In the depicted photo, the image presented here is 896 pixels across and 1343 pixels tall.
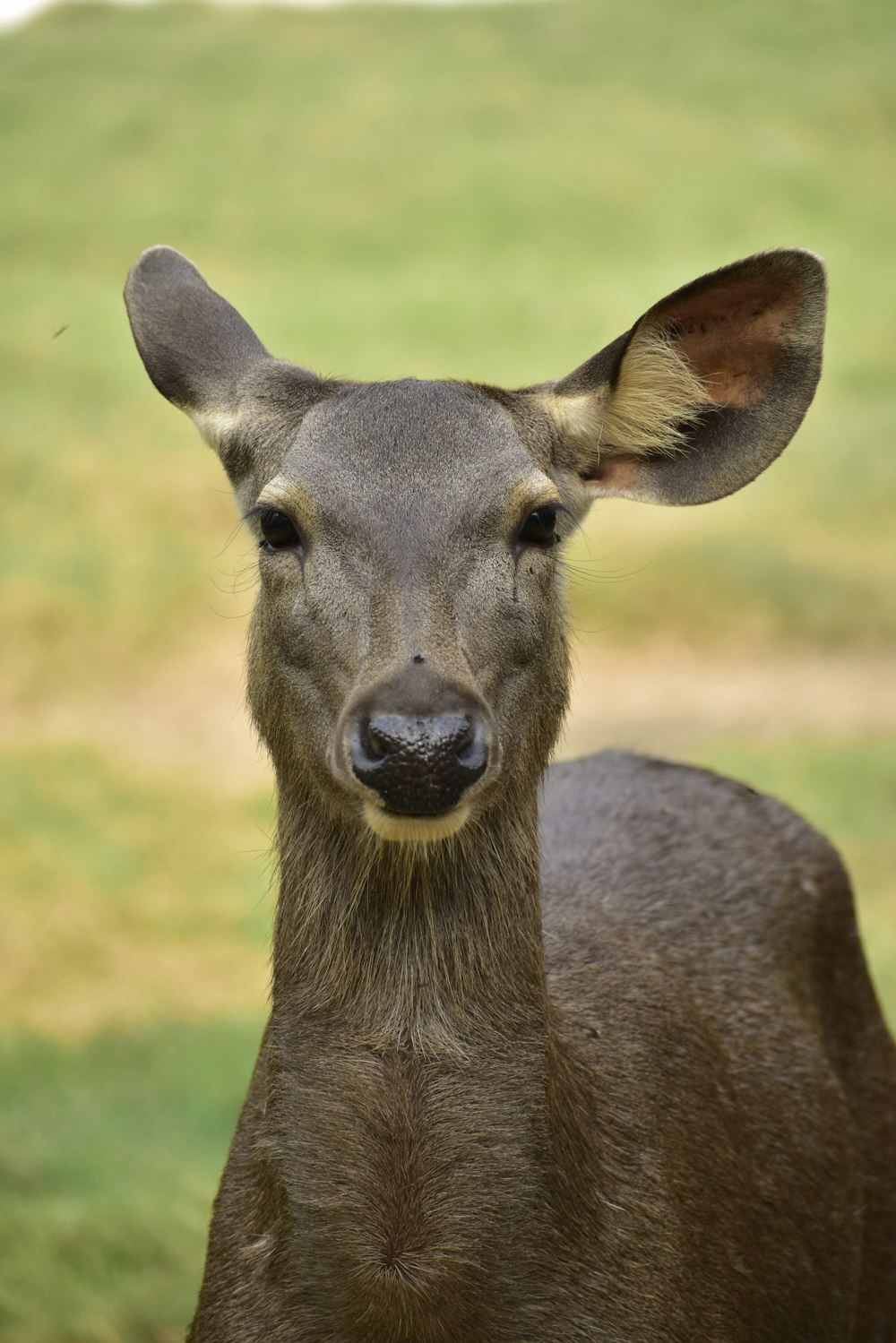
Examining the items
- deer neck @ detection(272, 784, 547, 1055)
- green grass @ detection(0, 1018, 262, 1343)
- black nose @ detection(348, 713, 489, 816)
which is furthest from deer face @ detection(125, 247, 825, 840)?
green grass @ detection(0, 1018, 262, 1343)

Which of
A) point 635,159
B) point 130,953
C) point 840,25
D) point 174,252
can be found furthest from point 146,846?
point 840,25

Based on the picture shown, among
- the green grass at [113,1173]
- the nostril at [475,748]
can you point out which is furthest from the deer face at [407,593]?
the green grass at [113,1173]

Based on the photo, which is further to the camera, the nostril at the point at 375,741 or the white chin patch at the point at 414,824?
the white chin patch at the point at 414,824

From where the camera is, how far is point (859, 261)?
33188 mm

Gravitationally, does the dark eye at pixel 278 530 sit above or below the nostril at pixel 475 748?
above

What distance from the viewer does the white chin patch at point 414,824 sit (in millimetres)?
3660

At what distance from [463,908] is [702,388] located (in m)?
1.55

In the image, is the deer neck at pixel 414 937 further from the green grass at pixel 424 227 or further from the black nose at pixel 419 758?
the green grass at pixel 424 227

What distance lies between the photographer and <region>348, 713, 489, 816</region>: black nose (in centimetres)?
354

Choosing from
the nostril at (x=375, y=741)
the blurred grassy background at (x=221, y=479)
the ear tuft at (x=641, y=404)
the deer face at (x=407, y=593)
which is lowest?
the nostril at (x=375, y=741)

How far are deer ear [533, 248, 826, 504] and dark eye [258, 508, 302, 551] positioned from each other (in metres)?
0.79

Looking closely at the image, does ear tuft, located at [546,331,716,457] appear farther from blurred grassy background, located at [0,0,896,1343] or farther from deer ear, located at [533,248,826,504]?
blurred grassy background, located at [0,0,896,1343]

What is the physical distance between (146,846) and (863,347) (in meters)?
20.1

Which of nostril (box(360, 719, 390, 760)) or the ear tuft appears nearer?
nostril (box(360, 719, 390, 760))
